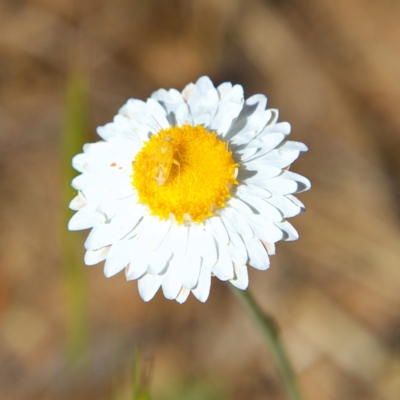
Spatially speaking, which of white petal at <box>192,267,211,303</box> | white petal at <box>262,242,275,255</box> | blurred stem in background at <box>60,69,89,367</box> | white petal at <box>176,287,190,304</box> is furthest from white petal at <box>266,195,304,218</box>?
blurred stem in background at <box>60,69,89,367</box>

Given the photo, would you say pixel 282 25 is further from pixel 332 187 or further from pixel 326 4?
pixel 332 187

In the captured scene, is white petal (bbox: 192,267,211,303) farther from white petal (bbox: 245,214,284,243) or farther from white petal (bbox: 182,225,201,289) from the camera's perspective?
white petal (bbox: 245,214,284,243)

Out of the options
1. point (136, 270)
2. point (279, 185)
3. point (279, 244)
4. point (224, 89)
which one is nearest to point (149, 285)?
point (136, 270)

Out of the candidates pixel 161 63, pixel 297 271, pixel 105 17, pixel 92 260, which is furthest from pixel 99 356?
pixel 105 17

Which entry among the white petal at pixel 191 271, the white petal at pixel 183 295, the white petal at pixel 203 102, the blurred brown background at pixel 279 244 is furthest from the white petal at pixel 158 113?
the blurred brown background at pixel 279 244

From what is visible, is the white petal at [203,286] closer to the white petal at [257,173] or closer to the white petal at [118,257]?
the white petal at [118,257]

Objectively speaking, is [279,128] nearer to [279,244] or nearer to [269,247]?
[269,247]

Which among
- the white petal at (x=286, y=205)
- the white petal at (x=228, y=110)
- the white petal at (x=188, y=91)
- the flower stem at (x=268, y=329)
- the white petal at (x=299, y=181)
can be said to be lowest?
the flower stem at (x=268, y=329)
